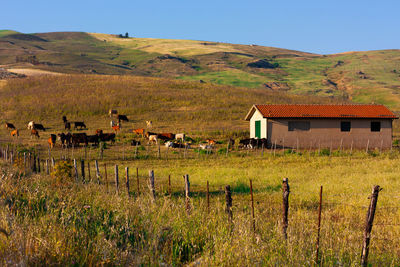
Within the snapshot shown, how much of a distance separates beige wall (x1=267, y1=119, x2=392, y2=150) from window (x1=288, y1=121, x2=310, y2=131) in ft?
0.85

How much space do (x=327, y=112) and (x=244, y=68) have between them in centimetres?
13044

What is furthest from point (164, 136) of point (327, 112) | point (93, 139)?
point (327, 112)

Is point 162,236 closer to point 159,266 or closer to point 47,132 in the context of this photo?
point 159,266

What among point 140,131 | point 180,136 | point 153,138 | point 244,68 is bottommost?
point 153,138

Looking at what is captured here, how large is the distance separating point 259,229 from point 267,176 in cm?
1156

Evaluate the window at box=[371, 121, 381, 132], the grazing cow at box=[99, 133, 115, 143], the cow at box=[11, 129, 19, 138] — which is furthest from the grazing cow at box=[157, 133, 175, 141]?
the window at box=[371, 121, 381, 132]

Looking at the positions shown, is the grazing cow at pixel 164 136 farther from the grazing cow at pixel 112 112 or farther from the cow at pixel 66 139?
the grazing cow at pixel 112 112

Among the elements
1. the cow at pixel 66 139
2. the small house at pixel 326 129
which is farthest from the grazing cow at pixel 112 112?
the small house at pixel 326 129

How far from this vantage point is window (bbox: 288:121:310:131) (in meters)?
32.8

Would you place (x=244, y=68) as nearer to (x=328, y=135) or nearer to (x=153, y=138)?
(x=328, y=135)

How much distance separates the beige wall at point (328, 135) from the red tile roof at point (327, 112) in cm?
47

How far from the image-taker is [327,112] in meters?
33.6

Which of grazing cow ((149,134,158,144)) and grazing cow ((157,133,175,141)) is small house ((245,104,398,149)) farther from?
grazing cow ((149,134,158,144))

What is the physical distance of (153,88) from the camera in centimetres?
7019
